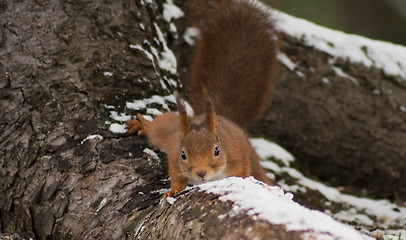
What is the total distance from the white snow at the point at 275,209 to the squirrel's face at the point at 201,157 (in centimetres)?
34

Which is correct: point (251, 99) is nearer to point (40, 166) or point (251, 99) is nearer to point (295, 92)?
point (295, 92)

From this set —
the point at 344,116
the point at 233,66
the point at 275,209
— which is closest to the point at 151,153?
the point at 233,66

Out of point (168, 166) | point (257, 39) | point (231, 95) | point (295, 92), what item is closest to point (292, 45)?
point (295, 92)

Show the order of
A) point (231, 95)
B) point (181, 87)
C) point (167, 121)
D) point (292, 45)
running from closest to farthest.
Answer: point (167, 121)
point (231, 95)
point (181, 87)
point (292, 45)

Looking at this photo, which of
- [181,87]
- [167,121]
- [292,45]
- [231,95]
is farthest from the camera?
[292,45]

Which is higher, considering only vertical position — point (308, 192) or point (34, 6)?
point (34, 6)

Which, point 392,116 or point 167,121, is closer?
point 167,121

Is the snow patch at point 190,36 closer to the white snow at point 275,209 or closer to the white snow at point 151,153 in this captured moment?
the white snow at point 151,153

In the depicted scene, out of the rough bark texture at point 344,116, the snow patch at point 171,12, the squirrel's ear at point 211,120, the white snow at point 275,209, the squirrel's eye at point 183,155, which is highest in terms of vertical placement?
the white snow at point 275,209

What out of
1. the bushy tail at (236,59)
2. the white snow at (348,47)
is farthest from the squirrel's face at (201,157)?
the white snow at (348,47)

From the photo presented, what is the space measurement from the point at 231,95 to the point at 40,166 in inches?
35.8

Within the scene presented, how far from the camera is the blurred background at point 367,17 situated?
18.3 feet

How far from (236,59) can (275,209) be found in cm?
133

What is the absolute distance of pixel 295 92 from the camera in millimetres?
2842
